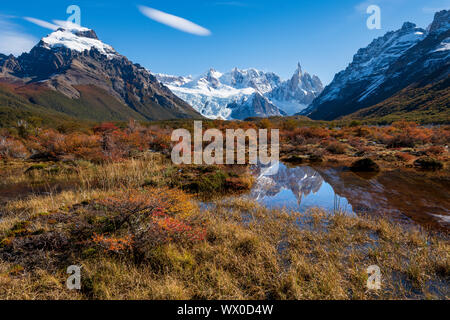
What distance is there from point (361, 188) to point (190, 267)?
10.9 m

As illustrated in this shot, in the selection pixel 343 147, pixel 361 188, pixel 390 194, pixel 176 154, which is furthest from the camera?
pixel 343 147

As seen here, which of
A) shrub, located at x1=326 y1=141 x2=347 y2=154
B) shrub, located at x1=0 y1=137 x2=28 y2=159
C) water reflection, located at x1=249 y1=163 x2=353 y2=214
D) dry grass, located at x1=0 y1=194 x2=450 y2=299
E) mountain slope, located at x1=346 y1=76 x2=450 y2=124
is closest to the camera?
dry grass, located at x1=0 y1=194 x2=450 y2=299

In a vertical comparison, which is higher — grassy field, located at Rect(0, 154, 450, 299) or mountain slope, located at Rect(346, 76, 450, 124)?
mountain slope, located at Rect(346, 76, 450, 124)

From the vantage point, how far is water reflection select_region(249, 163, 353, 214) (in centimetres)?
875

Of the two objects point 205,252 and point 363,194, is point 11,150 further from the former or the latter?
point 363,194

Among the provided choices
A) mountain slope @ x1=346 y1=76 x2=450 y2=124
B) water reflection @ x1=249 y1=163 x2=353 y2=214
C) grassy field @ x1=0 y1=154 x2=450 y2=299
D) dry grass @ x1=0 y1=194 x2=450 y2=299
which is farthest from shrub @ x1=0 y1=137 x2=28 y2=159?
mountain slope @ x1=346 y1=76 x2=450 y2=124

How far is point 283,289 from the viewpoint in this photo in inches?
146

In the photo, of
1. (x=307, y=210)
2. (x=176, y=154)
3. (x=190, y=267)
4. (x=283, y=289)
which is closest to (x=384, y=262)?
(x=283, y=289)

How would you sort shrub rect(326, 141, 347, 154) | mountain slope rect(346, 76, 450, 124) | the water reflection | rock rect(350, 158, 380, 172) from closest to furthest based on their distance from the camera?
the water reflection → rock rect(350, 158, 380, 172) → shrub rect(326, 141, 347, 154) → mountain slope rect(346, 76, 450, 124)

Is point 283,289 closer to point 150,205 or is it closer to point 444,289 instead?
point 444,289

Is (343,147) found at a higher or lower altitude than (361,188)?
higher

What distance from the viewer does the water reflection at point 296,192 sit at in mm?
8745

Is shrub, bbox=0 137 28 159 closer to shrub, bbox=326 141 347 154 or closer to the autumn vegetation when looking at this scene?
the autumn vegetation

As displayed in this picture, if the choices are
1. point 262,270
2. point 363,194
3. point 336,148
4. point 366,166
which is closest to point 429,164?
point 366,166
